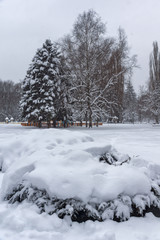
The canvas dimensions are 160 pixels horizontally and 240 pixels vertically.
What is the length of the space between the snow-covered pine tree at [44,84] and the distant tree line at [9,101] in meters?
33.3

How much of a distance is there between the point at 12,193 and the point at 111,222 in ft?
4.81

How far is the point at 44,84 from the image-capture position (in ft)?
62.2

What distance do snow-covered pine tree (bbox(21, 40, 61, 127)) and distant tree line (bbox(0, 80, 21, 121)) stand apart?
3329cm

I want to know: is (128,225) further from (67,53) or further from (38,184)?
(67,53)

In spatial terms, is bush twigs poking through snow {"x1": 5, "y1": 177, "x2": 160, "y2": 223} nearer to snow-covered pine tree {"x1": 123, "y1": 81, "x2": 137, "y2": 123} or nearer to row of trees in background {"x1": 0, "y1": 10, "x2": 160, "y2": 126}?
row of trees in background {"x1": 0, "y1": 10, "x2": 160, "y2": 126}

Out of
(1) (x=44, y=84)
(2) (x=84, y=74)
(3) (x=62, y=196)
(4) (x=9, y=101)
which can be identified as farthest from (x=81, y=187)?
(4) (x=9, y=101)

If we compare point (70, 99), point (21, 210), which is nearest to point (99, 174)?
point (21, 210)

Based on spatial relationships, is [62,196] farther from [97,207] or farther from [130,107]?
[130,107]

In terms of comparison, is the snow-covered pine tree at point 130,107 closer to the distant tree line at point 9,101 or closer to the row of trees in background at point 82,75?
the row of trees in background at point 82,75

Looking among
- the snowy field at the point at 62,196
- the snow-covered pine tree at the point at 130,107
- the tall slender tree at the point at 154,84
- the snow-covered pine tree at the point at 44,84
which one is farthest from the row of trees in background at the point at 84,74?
the snow-covered pine tree at the point at 130,107

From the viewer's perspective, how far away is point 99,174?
2734 millimetres

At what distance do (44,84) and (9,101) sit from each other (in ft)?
132

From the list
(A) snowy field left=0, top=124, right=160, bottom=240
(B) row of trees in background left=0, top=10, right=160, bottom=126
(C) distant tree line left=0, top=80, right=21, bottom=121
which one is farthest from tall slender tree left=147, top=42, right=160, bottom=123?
(C) distant tree line left=0, top=80, right=21, bottom=121

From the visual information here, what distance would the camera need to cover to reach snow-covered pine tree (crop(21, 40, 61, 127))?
739 inches
